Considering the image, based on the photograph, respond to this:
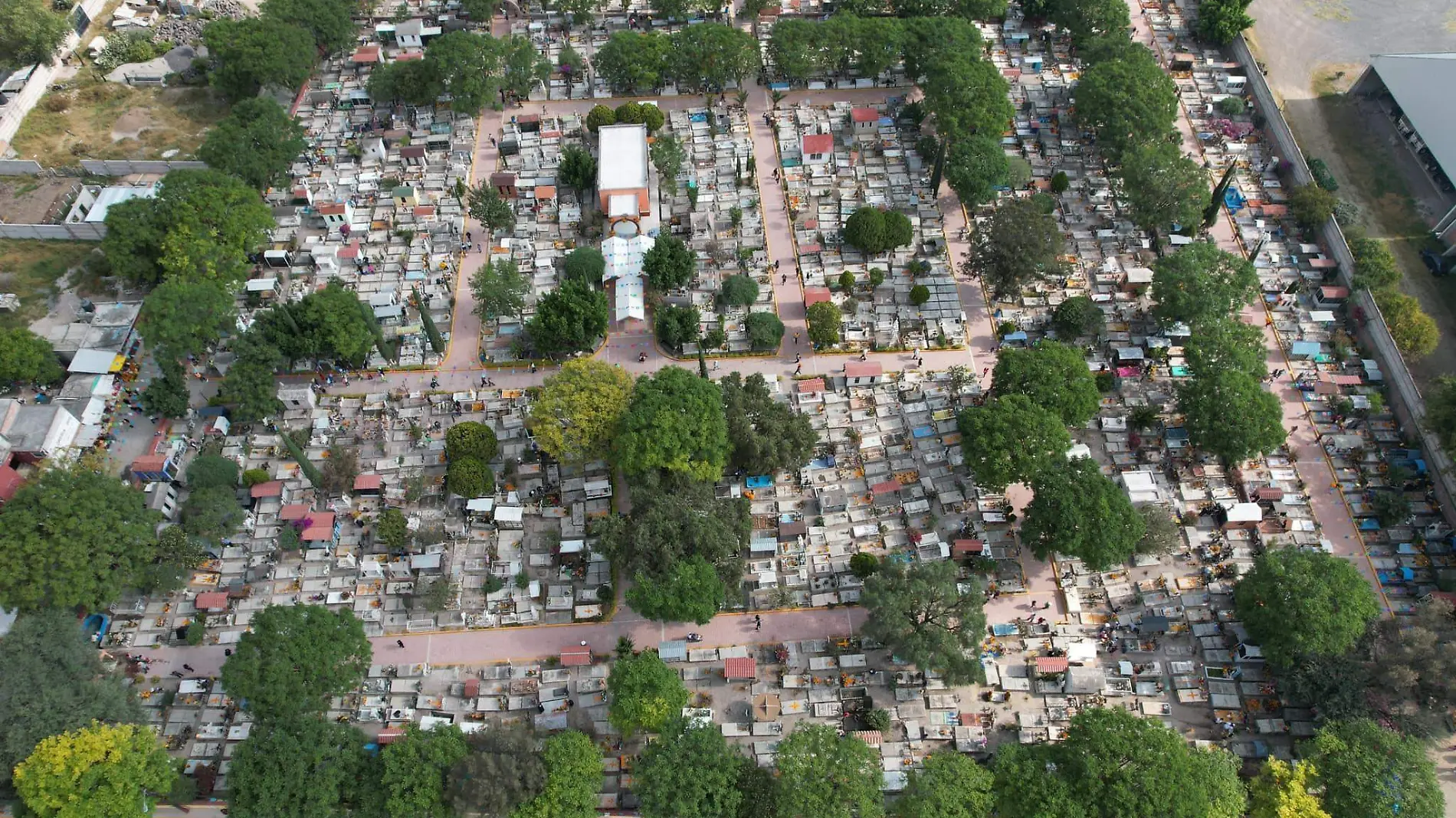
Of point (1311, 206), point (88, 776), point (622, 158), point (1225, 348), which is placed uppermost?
point (622, 158)

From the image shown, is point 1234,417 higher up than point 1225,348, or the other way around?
point 1225,348

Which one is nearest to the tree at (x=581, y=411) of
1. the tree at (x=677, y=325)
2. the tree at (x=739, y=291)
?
the tree at (x=677, y=325)

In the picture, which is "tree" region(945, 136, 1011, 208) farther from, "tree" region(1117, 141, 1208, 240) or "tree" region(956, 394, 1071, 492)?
"tree" region(956, 394, 1071, 492)

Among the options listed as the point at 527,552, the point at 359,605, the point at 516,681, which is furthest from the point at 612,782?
the point at 359,605

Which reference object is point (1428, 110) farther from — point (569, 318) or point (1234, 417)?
point (569, 318)

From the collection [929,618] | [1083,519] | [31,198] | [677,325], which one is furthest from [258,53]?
[1083,519]

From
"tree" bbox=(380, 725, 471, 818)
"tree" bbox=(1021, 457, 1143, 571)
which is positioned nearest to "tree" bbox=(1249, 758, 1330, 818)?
"tree" bbox=(1021, 457, 1143, 571)

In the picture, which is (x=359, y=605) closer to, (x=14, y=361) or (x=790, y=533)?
(x=790, y=533)

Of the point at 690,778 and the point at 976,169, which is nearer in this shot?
the point at 690,778
